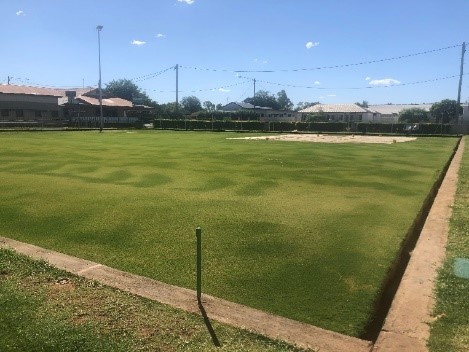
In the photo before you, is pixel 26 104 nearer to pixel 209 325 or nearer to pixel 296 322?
pixel 209 325

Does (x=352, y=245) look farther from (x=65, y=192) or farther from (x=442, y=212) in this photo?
(x=65, y=192)

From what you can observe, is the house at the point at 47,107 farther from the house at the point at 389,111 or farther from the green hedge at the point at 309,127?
the house at the point at 389,111

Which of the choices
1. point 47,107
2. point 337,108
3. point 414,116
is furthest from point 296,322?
point 337,108

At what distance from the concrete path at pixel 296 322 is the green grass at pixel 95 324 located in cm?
17

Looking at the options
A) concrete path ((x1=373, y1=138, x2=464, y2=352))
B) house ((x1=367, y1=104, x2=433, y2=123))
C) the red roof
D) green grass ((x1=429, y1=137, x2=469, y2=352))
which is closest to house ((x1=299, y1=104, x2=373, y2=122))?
house ((x1=367, y1=104, x2=433, y2=123))

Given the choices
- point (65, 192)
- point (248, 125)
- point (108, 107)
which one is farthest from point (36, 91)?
point (65, 192)

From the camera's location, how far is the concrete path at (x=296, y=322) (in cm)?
335

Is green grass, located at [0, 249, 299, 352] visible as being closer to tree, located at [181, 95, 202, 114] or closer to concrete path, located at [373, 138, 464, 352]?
concrete path, located at [373, 138, 464, 352]

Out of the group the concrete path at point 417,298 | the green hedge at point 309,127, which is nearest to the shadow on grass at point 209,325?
the concrete path at point 417,298

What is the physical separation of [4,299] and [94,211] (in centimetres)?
405

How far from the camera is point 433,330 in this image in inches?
137

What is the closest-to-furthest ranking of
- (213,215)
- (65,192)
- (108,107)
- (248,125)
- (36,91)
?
(213,215) → (65,192) → (248,125) → (36,91) → (108,107)

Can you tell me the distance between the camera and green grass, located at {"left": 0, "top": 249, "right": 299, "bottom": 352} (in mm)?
3158

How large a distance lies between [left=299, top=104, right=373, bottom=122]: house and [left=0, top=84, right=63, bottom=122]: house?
4750 cm
